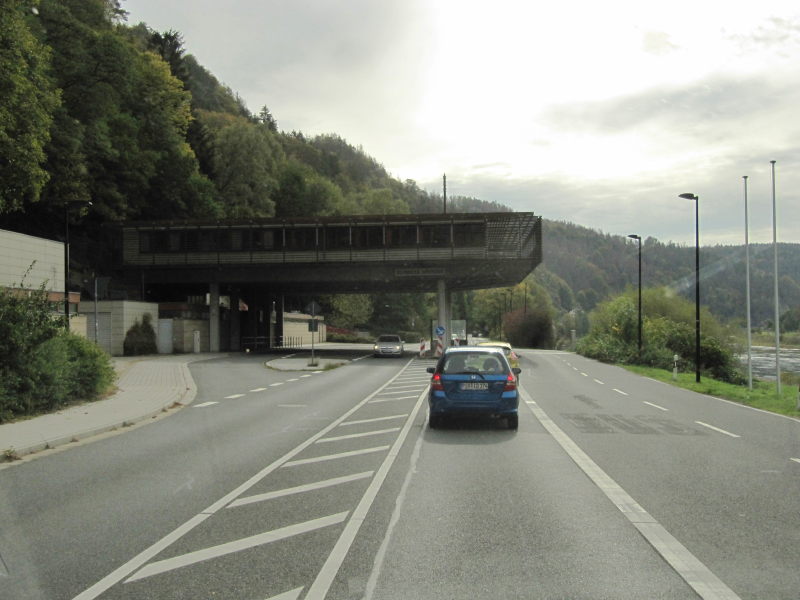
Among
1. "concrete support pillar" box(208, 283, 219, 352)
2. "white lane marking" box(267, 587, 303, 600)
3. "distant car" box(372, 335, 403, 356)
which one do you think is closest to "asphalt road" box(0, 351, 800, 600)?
"white lane marking" box(267, 587, 303, 600)

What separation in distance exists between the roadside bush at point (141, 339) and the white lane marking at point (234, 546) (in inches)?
1501

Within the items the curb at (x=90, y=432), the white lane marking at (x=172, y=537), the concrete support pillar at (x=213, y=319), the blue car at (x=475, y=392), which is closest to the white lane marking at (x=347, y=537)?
the white lane marking at (x=172, y=537)

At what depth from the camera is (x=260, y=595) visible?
474 cm

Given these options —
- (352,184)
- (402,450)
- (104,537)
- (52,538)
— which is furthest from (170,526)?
(352,184)

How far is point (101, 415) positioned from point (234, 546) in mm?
10439

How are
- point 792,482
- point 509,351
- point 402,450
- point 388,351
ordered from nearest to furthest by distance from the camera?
point 792,482 < point 402,450 < point 509,351 < point 388,351

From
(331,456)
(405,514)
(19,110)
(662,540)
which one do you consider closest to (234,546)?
(405,514)

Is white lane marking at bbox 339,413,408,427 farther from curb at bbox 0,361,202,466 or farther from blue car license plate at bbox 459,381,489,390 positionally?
curb at bbox 0,361,202,466

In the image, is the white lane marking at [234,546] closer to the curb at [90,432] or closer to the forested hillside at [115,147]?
the curb at [90,432]

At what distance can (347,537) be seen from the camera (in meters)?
6.07

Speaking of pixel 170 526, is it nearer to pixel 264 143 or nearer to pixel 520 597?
pixel 520 597

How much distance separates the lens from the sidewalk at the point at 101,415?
1153 cm

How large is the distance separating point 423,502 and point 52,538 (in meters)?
3.51

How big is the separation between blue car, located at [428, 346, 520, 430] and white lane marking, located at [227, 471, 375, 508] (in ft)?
14.4
